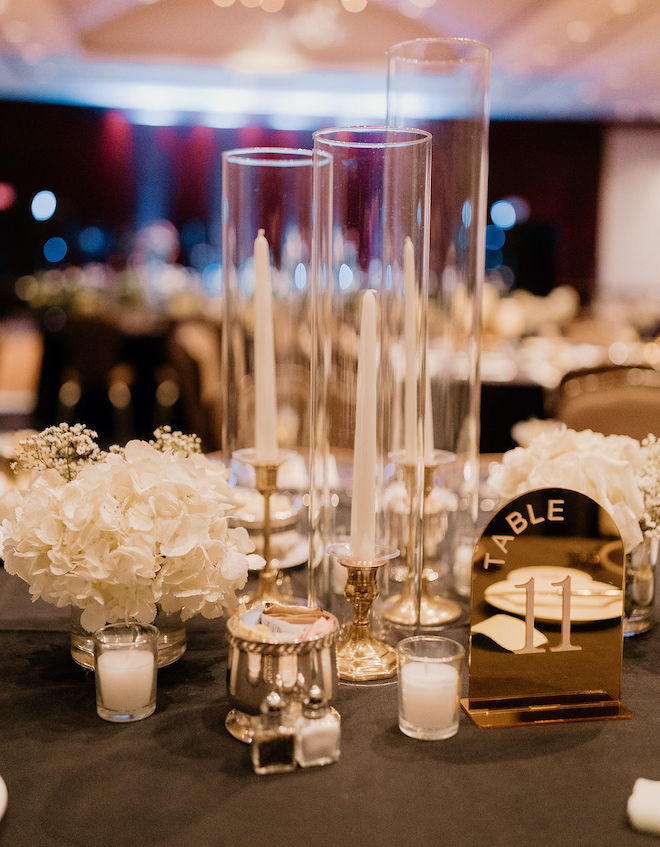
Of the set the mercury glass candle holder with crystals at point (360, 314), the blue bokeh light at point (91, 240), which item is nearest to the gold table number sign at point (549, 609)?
the mercury glass candle holder with crystals at point (360, 314)

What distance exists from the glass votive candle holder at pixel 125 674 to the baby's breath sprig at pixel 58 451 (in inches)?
8.7

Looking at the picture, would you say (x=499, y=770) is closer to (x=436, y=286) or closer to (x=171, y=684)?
(x=171, y=684)

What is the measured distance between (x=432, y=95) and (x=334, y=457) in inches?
21.9

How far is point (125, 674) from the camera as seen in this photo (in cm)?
91

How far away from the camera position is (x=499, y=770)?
0.83 meters

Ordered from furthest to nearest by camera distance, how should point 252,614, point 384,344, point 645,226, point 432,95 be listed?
point 645,226 → point 432,95 → point 384,344 → point 252,614

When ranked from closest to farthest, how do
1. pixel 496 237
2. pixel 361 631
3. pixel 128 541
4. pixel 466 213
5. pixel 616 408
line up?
pixel 128 541, pixel 361 631, pixel 466 213, pixel 616 408, pixel 496 237

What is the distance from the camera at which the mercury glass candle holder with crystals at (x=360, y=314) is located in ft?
3.35

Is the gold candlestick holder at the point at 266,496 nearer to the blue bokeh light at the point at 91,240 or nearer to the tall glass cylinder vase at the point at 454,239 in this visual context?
the tall glass cylinder vase at the point at 454,239

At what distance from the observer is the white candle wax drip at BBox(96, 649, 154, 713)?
35.7 inches

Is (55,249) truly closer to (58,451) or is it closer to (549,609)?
(58,451)

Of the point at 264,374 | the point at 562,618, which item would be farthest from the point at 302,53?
the point at 562,618

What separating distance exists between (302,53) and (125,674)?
10357mm

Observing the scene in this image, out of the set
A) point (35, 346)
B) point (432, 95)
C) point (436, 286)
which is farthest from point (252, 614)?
point (35, 346)
